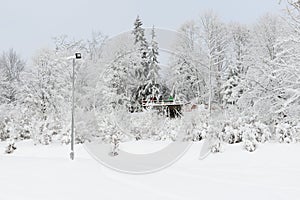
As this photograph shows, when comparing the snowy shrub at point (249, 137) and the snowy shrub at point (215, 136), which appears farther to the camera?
the snowy shrub at point (215, 136)

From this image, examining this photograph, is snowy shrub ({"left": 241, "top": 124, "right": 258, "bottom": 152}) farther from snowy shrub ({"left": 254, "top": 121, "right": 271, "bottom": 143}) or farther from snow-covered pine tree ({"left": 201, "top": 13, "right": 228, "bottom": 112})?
snow-covered pine tree ({"left": 201, "top": 13, "right": 228, "bottom": 112})

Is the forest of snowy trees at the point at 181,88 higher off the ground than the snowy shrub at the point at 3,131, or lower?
higher

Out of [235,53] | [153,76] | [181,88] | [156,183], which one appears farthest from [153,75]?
[156,183]

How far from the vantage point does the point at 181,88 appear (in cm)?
2819

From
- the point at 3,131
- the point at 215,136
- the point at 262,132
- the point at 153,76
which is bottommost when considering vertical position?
the point at 3,131

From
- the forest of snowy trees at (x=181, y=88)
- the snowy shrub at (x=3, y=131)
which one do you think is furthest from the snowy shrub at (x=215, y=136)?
the snowy shrub at (x=3, y=131)

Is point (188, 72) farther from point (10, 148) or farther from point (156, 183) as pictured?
point (156, 183)

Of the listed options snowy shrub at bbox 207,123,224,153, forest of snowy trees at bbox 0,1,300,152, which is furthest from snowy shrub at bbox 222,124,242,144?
snowy shrub at bbox 207,123,224,153

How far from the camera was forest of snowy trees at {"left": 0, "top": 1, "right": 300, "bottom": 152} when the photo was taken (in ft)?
45.7

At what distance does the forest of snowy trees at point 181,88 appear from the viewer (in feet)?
45.7

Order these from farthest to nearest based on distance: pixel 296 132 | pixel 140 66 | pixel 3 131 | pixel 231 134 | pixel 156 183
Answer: pixel 140 66 < pixel 3 131 < pixel 231 134 < pixel 296 132 < pixel 156 183

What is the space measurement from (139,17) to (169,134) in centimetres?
2212

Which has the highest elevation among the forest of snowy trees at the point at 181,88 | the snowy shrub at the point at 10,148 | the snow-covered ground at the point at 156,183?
the forest of snowy trees at the point at 181,88

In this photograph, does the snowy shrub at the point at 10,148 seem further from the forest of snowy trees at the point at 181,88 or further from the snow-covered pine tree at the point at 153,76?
the snow-covered pine tree at the point at 153,76
